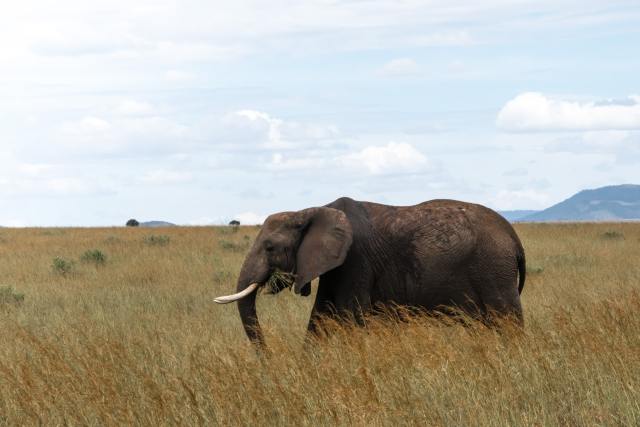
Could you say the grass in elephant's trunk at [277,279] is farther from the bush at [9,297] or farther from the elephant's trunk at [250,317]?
the bush at [9,297]

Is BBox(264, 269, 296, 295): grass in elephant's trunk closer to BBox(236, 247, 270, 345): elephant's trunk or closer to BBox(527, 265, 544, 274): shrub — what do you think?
BBox(236, 247, 270, 345): elephant's trunk

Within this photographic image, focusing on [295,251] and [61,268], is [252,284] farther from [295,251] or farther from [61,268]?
[61,268]

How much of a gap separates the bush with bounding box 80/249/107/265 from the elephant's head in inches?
462

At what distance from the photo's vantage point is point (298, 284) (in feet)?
25.9

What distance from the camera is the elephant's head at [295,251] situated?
7840 mm

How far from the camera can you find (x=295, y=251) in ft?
26.6

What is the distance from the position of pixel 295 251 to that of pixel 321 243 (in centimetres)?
32

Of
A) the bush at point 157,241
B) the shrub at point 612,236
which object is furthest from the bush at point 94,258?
the shrub at point 612,236

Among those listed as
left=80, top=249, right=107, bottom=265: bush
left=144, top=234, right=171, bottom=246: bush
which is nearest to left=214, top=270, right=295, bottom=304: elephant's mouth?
left=80, top=249, right=107, bottom=265: bush

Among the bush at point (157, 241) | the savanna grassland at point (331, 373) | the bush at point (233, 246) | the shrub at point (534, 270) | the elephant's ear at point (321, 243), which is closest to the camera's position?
the savanna grassland at point (331, 373)

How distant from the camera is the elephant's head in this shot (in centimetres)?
784

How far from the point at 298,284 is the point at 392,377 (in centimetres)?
175

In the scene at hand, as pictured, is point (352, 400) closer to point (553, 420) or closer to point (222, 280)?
point (553, 420)

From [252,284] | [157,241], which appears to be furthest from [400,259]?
[157,241]
